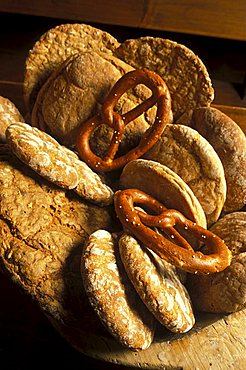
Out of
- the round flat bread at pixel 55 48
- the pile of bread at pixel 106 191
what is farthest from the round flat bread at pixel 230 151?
the round flat bread at pixel 55 48

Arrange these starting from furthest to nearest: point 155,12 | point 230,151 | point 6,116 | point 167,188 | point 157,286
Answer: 1. point 155,12
2. point 6,116
3. point 230,151
4. point 167,188
5. point 157,286

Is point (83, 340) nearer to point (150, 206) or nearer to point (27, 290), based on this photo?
point (27, 290)

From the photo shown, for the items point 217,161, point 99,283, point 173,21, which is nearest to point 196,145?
point 217,161

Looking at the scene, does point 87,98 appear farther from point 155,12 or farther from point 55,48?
point 155,12

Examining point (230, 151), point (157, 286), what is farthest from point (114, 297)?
point (230, 151)

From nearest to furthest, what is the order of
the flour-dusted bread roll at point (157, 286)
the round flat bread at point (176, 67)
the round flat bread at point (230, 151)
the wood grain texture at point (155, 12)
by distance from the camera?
the flour-dusted bread roll at point (157, 286)
the round flat bread at point (230, 151)
the round flat bread at point (176, 67)
the wood grain texture at point (155, 12)

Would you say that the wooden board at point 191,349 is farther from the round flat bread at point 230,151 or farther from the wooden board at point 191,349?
the round flat bread at point 230,151
